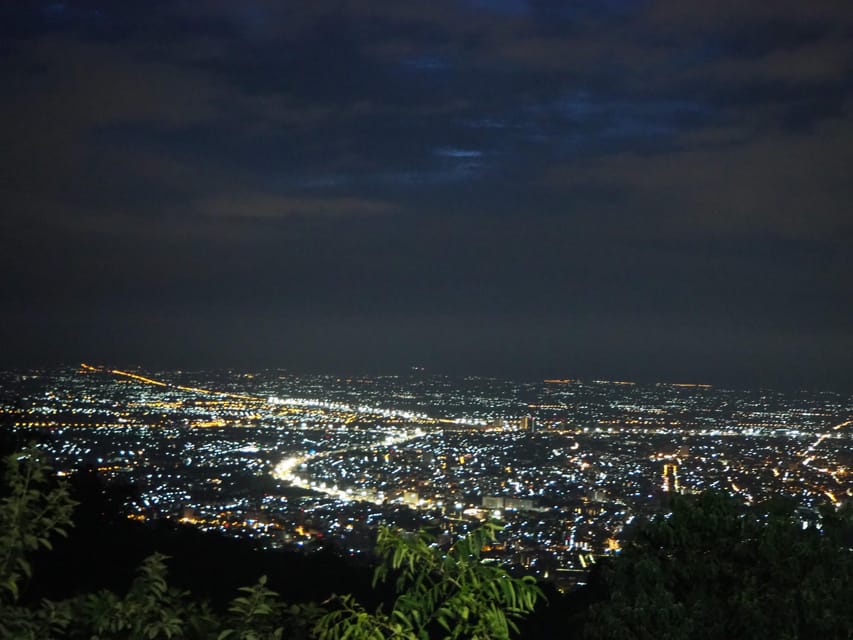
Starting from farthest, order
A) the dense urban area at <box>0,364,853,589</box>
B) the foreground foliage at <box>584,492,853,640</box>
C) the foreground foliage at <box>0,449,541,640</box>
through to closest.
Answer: the dense urban area at <box>0,364,853,589</box> → the foreground foliage at <box>584,492,853,640</box> → the foreground foliage at <box>0,449,541,640</box>

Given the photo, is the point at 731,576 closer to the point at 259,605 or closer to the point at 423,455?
the point at 259,605

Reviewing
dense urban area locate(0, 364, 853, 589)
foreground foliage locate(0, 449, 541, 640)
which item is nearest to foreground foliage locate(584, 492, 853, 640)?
dense urban area locate(0, 364, 853, 589)

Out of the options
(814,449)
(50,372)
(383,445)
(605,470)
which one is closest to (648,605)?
(605,470)

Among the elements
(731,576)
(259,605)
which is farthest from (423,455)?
(259,605)

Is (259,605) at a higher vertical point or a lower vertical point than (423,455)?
higher

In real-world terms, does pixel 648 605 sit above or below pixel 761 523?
below

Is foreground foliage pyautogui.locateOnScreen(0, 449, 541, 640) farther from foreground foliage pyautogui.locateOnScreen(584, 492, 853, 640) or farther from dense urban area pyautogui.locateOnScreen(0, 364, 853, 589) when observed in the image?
foreground foliage pyautogui.locateOnScreen(584, 492, 853, 640)

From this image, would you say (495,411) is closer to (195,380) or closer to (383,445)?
(383,445)

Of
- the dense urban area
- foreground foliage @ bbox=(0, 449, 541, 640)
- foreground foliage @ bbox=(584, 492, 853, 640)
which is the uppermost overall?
foreground foliage @ bbox=(0, 449, 541, 640)
